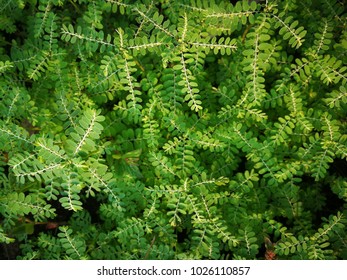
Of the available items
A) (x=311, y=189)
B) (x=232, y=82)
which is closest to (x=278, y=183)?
(x=311, y=189)

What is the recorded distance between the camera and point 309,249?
289cm

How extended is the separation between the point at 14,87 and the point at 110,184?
946mm

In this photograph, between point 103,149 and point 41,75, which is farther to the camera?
point 41,75

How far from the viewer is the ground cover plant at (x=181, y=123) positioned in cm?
274

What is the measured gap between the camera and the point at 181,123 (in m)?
2.90

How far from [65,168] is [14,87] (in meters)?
0.74

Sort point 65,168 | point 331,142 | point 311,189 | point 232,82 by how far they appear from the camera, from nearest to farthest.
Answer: point 65,168 < point 331,142 < point 232,82 < point 311,189

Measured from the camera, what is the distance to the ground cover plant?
8.98 ft

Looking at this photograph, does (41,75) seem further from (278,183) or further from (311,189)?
(311,189)

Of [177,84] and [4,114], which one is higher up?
[177,84]

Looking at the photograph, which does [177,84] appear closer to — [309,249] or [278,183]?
[278,183]

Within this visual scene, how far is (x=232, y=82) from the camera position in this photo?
303cm

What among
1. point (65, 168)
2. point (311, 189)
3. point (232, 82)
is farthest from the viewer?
point (311, 189)
